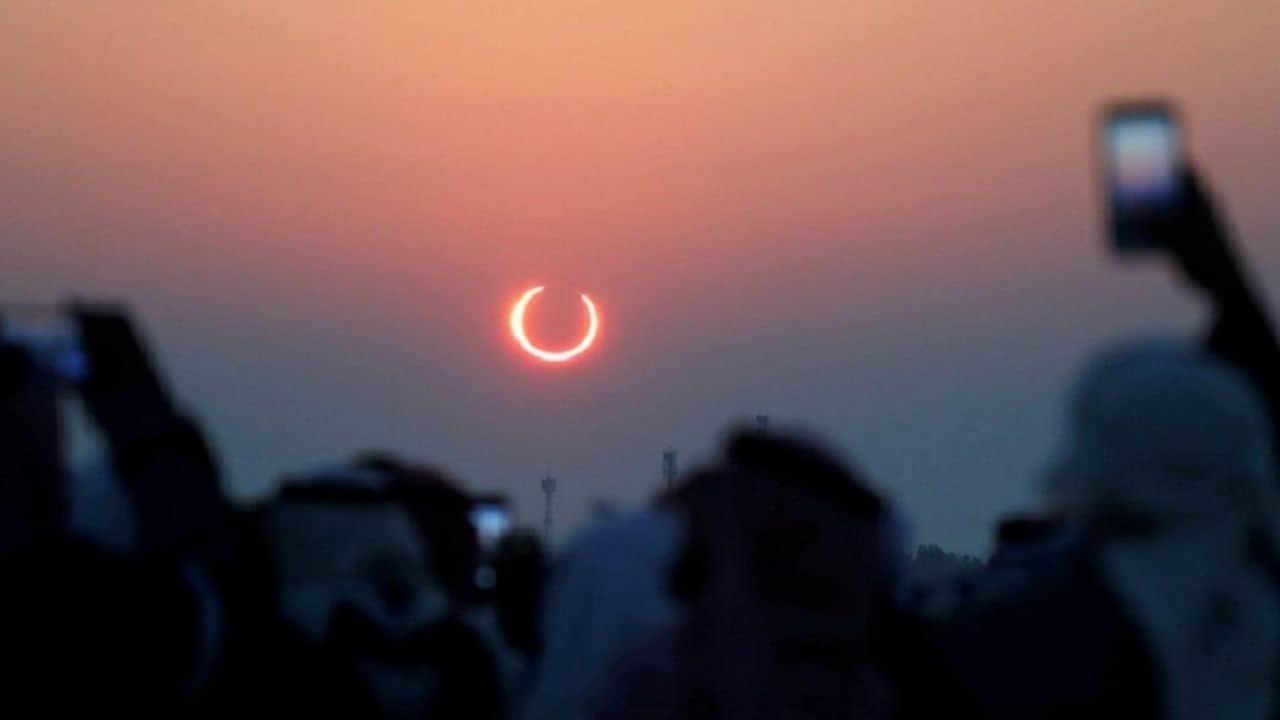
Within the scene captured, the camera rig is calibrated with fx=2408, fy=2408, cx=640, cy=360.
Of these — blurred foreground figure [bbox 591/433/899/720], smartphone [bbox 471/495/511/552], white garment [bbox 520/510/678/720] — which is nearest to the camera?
blurred foreground figure [bbox 591/433/899/720]

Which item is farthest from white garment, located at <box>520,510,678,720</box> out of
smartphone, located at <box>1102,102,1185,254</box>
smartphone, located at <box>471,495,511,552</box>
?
smartphone, located at <box>471,495,511,552</box>

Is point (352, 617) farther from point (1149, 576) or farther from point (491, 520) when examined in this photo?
point (1149, 576)

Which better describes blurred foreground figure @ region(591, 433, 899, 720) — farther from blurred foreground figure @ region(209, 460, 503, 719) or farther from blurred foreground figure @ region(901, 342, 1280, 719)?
blurred foreground figure @ region(209, 460, 503, 719)

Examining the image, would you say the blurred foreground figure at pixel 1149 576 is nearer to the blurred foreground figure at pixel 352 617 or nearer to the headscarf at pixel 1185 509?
the headscarf at pixel 1185 509

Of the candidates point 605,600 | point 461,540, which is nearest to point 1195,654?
point 605,600

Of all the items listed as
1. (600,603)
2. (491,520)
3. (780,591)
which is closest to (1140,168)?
(780,591)

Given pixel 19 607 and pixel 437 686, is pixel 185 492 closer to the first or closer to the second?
pixel 19 607
